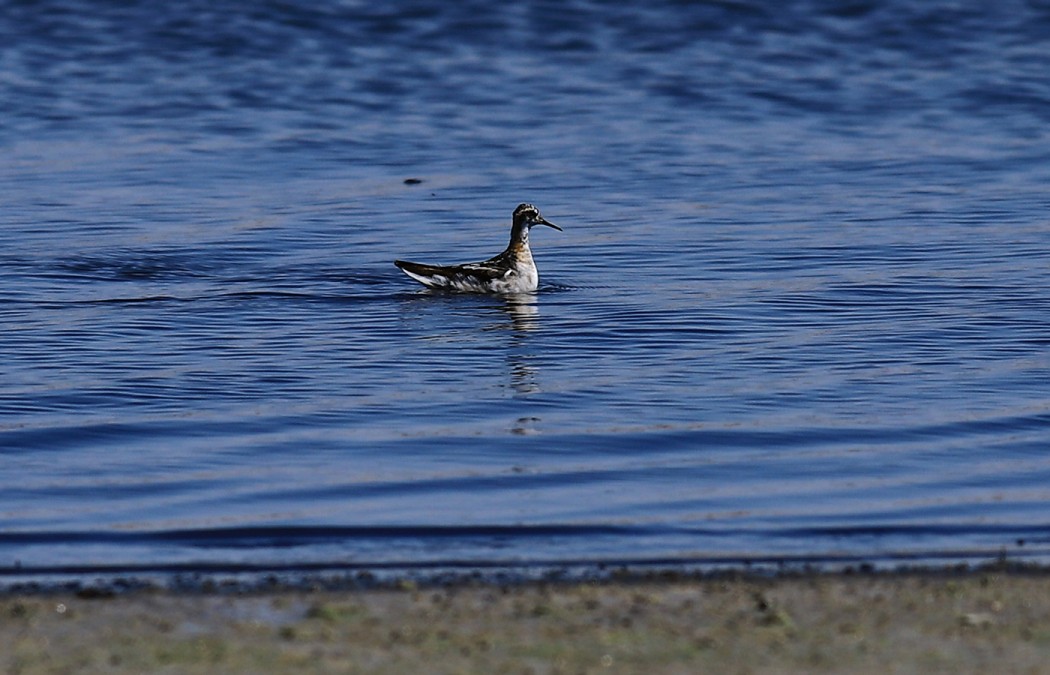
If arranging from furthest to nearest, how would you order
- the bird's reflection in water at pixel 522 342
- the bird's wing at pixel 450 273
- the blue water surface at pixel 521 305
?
the bird's wing at pixel 450 273 < the bird's reflection in water at pixel 522 342 < the blue water surface at pixel 521 305

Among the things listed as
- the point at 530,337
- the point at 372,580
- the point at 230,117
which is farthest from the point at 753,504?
the point at 230,117

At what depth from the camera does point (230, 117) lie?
30953 millimetres

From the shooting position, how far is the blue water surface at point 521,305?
10.2 meters

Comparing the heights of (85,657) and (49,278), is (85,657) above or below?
above

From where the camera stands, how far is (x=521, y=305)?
58.6 ft

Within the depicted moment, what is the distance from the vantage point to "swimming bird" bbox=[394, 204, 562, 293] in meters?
18.2

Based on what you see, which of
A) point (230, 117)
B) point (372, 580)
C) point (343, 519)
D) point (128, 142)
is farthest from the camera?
point (230, 117)

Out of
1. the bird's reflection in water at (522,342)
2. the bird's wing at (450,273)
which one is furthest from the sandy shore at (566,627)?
the bird's wing at (450,273)

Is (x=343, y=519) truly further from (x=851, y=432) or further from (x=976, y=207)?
(x=976, y=207)

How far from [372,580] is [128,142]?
819 inches

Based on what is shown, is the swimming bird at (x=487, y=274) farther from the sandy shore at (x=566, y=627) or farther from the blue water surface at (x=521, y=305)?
the sandy shore at (x=566, y=627)

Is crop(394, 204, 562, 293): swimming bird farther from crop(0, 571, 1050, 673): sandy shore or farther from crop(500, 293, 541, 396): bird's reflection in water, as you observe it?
crop(0, 571, 1050, 673): sandy shore

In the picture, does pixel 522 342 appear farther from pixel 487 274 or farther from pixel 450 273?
pixel 487 274

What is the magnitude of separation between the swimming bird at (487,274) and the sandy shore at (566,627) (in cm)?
969
